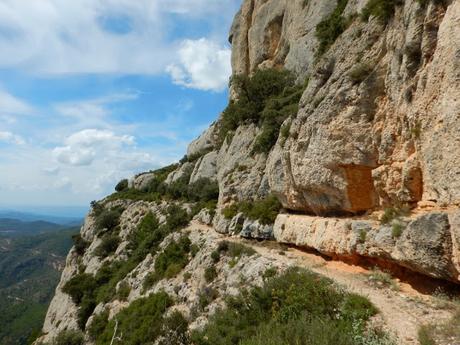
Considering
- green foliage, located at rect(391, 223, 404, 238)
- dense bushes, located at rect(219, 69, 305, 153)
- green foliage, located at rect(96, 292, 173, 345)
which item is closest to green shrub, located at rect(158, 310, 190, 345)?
green foliage, located at rect(96, 292, 173, 345)

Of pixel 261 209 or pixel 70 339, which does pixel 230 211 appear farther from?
pixel 70 339

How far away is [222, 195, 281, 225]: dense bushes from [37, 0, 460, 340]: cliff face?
0.35 meters

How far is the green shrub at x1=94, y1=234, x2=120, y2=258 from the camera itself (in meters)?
39.9

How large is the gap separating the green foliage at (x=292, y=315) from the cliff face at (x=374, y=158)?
244 cm

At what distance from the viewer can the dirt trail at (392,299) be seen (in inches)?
327

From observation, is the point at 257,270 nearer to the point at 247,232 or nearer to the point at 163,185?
the point at 247,232

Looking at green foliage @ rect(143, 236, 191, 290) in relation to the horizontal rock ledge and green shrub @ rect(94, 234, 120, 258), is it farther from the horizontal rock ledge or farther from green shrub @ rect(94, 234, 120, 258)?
green shrub @ rect(94, 234, 120, 258)

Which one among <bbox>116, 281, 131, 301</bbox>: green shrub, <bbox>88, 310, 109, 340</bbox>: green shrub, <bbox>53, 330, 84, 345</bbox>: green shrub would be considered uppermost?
<bbox>116, 281, 131, 301</bbox>: green shrub

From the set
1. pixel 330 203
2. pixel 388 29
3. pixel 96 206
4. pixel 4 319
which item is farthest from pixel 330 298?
pixel 4 319

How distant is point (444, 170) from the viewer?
28.8 feet

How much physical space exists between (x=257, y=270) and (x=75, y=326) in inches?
956

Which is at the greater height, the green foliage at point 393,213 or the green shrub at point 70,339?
the green foliage at point 393,213

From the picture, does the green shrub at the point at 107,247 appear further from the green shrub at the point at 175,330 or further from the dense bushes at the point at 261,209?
the green shrub at the point at 175,330

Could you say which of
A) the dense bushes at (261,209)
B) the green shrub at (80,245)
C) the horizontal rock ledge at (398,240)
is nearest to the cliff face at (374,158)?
the horizontal rock ledge at (398,240)
